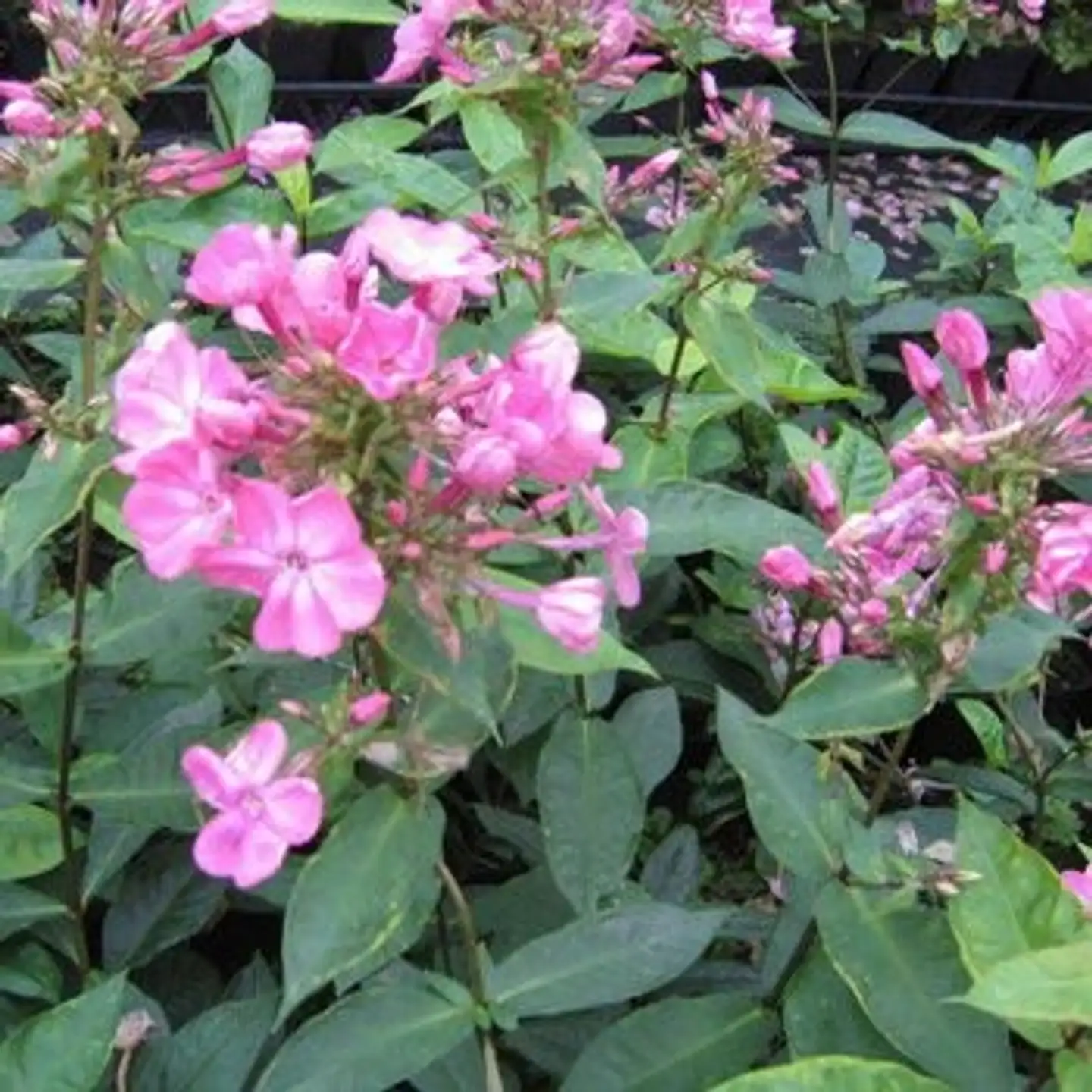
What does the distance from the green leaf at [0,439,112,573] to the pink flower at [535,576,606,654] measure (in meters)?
0.30

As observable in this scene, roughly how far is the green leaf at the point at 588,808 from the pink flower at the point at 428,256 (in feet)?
1.48

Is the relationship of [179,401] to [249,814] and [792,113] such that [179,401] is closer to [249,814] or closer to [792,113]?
[249,814]

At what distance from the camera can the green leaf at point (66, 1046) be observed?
3.46 feet

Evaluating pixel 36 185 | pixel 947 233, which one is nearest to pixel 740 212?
pixel 36 185

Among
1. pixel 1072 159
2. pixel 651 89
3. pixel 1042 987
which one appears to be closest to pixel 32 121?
pixel 1042 987

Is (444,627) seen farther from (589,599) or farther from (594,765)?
(594,765)

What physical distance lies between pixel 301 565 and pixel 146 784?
50 centimetres

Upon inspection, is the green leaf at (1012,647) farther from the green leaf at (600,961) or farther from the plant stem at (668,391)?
the plant stem at (668,391)

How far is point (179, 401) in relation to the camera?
0.80 meters

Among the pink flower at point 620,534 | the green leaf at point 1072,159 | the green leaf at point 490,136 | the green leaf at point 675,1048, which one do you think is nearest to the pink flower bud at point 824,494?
the pink flower at point 620,534

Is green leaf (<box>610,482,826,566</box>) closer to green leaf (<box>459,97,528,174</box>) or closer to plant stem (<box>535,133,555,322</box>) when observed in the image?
plant stem (<box>535,133,555,322</box>)

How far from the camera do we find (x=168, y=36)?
3.65 feet

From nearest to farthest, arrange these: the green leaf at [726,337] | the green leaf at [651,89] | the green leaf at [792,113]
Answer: the green leaf at [726,337] → the green leaf at [651,89] → the green leaf at [792,113]

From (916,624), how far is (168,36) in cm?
56
